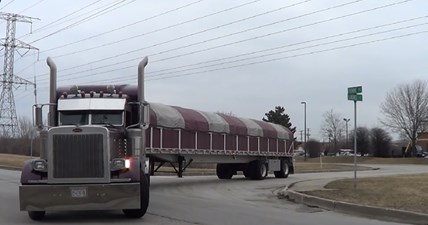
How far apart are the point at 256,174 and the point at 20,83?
1211 inches

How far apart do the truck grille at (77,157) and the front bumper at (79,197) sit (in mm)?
313

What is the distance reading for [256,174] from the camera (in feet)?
103

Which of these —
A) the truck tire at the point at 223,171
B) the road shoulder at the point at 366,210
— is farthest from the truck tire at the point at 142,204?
the truck tire at the point at 223,171

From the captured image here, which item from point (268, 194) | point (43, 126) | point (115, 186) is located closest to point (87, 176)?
point (115, 186)

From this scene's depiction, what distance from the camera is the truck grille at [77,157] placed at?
1165cm

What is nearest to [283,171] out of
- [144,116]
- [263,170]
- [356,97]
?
[263,170]

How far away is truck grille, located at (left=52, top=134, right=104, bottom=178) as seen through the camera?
38.2 feet

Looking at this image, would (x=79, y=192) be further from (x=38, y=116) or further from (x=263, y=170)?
(x=263, y=170)

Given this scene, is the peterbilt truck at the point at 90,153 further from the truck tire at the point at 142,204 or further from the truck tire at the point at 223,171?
the truck tire at the point at 223,171

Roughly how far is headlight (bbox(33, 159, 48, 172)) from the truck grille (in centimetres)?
24

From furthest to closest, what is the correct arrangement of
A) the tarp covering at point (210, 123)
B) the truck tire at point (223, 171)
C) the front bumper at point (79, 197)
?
the truck tire at point (223, 171) < the tarp covering at point (210, 123) < the front bumper at point (79, 197)

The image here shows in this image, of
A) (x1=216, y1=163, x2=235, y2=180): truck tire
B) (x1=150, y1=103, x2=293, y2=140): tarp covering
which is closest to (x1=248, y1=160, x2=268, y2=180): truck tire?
(x1=216, y1=163, x2=235, y2=180): truck tire

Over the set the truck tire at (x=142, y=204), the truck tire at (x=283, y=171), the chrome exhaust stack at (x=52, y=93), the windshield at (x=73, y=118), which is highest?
the chrome exhaust stack at (x=52, y=93)

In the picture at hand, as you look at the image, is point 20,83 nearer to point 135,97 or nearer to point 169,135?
point 169,135
